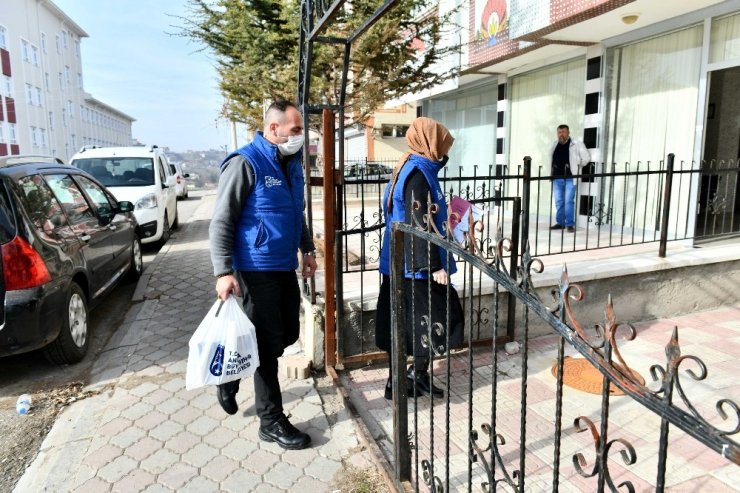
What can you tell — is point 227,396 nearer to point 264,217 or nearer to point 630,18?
point 264,217

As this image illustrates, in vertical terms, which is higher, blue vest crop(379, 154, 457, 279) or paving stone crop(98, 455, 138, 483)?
blue vest crop(379, 154, 457, 279)

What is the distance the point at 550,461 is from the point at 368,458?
3.18 feet

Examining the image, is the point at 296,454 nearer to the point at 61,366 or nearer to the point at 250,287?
the point at 250,287

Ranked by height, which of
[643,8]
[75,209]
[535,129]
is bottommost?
[75,209]

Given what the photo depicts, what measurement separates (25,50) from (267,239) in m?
44.0

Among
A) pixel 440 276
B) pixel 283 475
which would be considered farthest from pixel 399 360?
pixel 283 475

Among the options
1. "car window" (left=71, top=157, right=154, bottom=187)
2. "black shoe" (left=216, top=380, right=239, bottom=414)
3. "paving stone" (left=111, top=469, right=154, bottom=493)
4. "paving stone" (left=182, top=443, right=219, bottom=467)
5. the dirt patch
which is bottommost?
the dirt patch

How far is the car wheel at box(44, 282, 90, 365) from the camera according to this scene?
4.01 metres

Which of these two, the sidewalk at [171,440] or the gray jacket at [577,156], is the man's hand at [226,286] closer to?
the sidewalk at [171,440]

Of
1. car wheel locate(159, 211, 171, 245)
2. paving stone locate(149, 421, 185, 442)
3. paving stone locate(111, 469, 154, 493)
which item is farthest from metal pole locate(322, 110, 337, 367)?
car wheel locate(159, 211, 171, 245)

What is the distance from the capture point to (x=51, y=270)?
385cm

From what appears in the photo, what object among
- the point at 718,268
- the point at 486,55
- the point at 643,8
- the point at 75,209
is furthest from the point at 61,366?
the point at 486,55

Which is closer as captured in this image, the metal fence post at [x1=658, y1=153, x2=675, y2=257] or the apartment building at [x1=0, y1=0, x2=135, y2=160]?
the metal fence post at [x1=658, y1=153, x2=675, y2=257]

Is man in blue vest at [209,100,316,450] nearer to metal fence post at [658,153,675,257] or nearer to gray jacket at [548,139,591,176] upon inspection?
metal fence post at [658,153,675,257]
